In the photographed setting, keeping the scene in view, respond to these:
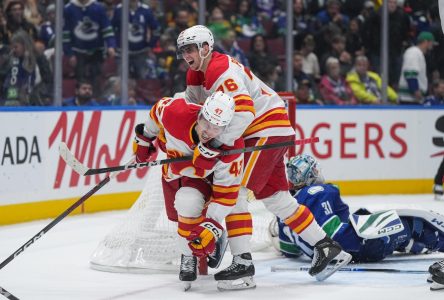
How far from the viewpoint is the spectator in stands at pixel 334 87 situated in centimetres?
984

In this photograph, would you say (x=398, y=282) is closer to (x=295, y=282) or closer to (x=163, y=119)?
(x=295, y=282)

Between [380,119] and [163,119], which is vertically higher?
[163,119]

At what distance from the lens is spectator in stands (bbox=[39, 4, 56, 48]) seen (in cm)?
796

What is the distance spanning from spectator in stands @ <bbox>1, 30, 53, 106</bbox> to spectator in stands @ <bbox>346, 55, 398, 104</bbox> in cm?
319

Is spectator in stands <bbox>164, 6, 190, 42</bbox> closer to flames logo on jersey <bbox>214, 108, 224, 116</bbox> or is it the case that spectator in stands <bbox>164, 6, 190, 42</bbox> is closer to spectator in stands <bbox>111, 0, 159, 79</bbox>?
spectator in stands <bbox>111, 0, 159, 79</bbox>

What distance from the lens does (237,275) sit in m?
4.92

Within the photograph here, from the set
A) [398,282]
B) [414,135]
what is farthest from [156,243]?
[414,135]

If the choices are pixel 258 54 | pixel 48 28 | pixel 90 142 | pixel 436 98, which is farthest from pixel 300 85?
pixel 48 28

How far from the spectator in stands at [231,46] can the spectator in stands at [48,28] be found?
5.65 feet

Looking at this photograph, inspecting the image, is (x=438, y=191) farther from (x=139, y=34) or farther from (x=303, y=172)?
(x=303, y=172)

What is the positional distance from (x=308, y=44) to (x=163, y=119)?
17.0ft

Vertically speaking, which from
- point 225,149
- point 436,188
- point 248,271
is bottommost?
point 436,188

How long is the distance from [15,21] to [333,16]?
3428 mm

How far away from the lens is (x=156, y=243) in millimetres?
5602
